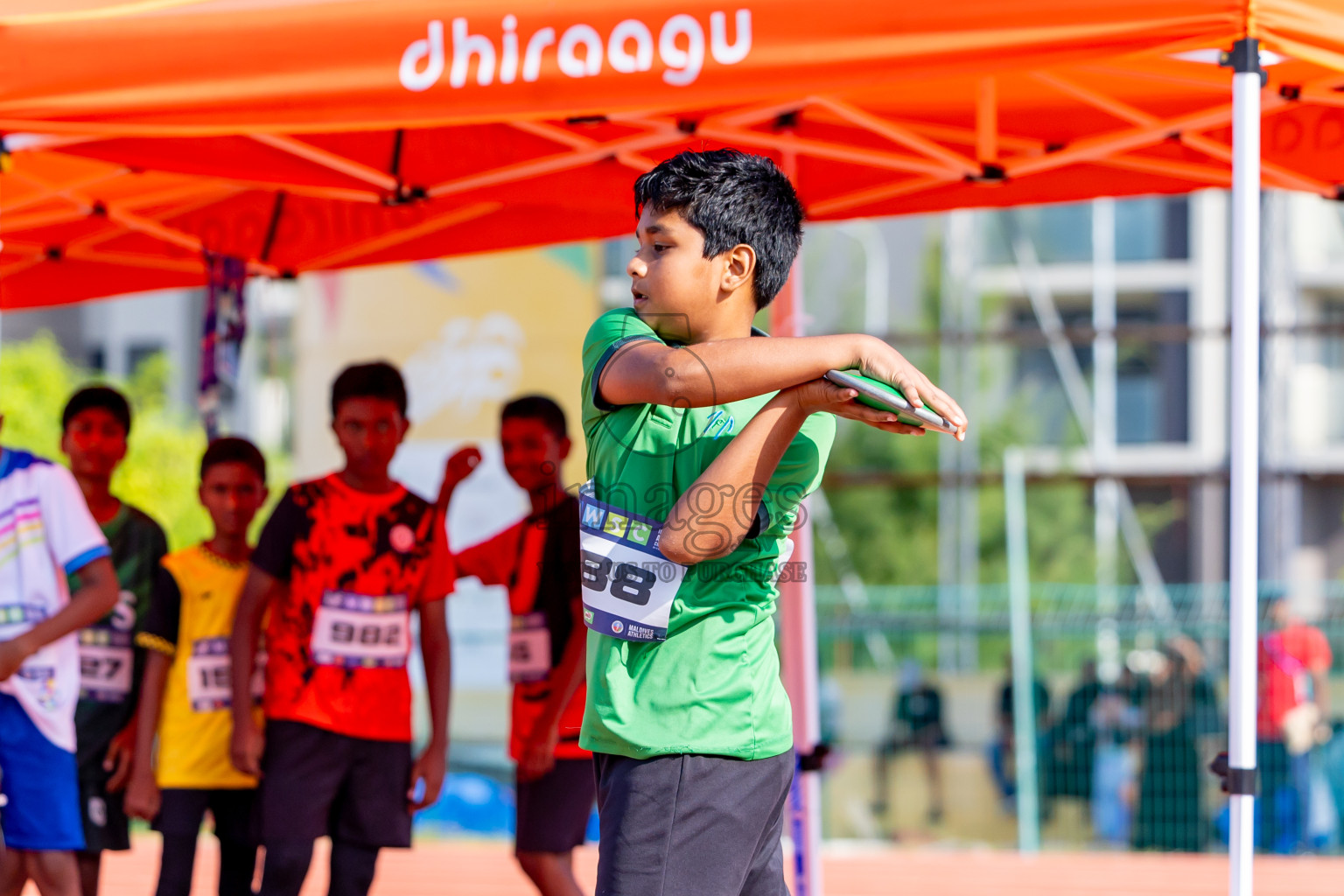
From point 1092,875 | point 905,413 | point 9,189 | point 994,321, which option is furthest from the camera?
point 994,321

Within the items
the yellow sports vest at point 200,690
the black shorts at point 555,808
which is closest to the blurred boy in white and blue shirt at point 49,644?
the yellow sports vest at point 200,690

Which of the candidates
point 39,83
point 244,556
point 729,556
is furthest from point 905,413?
point 244,556

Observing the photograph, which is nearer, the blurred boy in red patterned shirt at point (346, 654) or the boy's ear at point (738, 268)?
the boy's ear at point (738, 268)

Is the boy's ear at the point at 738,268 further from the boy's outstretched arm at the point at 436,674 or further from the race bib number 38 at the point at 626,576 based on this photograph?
the boy's outstretched arm at the point at 436,674

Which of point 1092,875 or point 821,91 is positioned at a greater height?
point 821,91

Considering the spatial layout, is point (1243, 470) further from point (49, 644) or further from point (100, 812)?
point (100, 812)

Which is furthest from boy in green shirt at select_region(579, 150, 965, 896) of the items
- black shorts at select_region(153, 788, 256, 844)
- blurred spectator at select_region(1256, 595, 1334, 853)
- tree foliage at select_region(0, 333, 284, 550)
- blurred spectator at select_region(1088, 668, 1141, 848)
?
tree foliage at select_region(0, 333, 284, 550)

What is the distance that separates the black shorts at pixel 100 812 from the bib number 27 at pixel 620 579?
9.46ft

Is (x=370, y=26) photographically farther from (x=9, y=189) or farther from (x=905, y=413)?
(x=9, y=189)

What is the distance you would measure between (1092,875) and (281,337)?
24.4 m

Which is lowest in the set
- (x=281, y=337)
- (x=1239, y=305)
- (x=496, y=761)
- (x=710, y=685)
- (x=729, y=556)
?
(x=496, y=761)

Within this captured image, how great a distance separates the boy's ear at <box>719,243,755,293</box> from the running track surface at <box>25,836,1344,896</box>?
187 inches

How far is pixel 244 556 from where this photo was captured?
4395 mm

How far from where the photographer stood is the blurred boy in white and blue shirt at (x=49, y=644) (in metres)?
3.51
